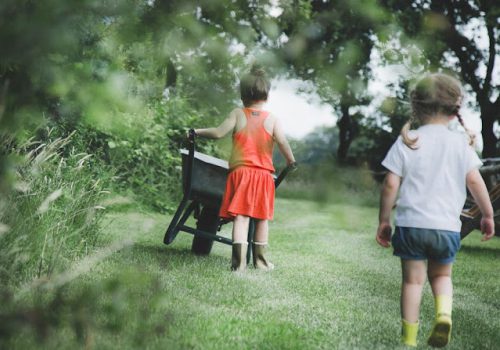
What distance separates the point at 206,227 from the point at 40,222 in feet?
6.26

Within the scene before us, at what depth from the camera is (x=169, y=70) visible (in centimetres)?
95

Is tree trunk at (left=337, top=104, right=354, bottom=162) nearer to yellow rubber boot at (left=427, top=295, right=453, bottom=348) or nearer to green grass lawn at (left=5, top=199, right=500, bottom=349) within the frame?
green grass lawn at (left=5, top=199, right=500, bottom=349)

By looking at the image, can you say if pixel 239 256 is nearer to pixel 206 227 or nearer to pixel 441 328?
pixel 206 227

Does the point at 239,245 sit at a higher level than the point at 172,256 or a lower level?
higher

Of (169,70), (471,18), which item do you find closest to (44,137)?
(471,18)

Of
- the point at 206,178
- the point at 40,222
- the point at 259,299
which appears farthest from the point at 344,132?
the point at 206,178

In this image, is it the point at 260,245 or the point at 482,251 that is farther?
the point at 482,251

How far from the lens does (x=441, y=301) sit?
259cm

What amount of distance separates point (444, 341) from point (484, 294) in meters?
2.04

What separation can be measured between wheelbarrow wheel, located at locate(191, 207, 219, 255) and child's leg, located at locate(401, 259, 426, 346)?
105 inches

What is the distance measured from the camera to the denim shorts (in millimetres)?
2619

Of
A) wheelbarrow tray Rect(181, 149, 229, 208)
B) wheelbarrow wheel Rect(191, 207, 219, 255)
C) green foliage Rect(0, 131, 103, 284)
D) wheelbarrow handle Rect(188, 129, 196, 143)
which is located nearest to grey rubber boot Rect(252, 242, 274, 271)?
wheelbarrow tray Rect(181, 149, 229, 208)

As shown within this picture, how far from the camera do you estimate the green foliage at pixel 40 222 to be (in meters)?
2.94

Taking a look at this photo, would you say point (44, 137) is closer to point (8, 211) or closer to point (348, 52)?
point (8, 211)
